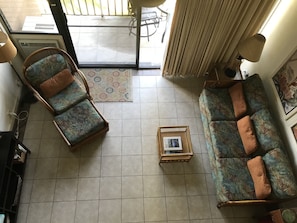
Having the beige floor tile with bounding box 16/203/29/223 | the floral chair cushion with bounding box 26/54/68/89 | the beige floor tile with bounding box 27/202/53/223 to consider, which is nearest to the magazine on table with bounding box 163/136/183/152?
the beige floor tile with bounding box 27/202/53/223

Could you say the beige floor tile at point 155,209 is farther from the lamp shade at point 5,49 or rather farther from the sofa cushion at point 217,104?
the lamp shade at point 5,49

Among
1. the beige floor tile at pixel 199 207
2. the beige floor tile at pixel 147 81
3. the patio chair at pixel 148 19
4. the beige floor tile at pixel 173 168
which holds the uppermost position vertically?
the patio chair at pixel 148 19

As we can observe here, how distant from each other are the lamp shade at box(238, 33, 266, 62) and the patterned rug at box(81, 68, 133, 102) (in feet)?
6.25

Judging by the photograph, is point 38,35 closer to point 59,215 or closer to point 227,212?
point 59,215

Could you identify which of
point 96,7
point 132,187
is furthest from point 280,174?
point 96,7

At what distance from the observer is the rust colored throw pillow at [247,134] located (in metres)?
3.25

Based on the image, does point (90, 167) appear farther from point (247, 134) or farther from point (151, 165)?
point (247, 134)

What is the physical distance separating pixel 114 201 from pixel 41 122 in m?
1.68

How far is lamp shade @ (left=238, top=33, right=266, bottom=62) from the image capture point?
3287mm

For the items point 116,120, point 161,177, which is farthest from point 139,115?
point 161,177

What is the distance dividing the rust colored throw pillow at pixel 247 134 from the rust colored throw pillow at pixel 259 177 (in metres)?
0.16

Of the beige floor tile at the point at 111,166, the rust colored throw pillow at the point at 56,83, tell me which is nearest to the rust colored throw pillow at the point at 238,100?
the beige floor tile at the point at 111,166

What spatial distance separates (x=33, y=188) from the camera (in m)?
3.34

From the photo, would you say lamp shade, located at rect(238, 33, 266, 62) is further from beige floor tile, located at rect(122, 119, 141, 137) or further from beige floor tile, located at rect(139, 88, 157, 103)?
beige floor tile, located at rect(122, 119, 141, 137)
